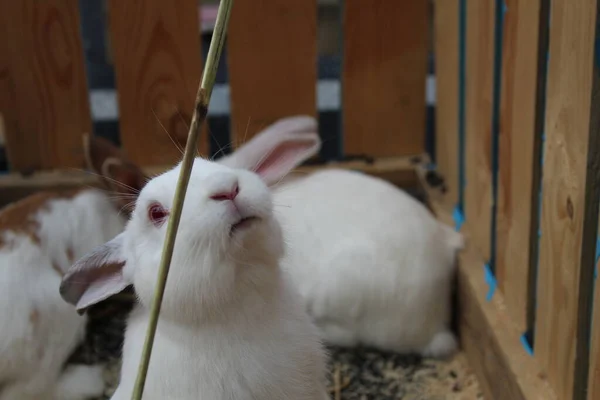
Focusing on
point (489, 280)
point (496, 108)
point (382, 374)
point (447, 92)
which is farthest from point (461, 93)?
point (382, 374)

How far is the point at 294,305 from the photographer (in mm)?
1728

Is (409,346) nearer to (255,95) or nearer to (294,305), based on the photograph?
(294,305)

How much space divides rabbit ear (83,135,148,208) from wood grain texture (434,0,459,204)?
41.2 inches

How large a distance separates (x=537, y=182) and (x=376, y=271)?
2.04 feet

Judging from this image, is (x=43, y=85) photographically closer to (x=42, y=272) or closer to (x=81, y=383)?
(x=42, y=272)

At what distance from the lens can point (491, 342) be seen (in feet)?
6.86

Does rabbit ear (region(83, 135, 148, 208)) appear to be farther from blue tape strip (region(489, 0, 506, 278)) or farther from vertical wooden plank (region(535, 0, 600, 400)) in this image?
vertical wooden plank (region(535, 0, 600, 400))

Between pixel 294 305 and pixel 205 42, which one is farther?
pixel 205 42

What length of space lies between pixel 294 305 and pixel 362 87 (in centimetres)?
143

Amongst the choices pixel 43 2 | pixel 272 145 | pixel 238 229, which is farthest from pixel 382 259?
pixel 43 2

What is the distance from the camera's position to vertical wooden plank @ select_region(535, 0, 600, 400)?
1491 millimetres

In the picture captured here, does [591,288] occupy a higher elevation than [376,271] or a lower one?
higher

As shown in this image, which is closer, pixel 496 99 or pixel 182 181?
pixel 182 181

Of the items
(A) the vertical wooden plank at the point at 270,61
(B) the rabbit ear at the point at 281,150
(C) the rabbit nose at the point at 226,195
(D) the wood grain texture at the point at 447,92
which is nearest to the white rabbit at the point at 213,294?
(C) the rabbit nose at the point at 226,195
